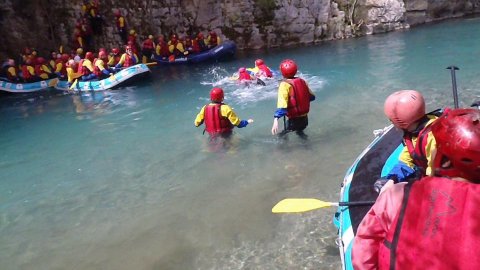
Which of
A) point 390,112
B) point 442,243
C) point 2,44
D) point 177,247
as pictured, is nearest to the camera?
point 442,243

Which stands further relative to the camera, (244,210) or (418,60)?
(418,60)

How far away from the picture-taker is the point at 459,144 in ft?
5.39

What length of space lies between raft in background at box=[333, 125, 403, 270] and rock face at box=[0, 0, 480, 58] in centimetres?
1719

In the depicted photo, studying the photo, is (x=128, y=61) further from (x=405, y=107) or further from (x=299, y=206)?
(x=405, y=107)

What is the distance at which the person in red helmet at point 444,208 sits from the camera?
1.65 metres

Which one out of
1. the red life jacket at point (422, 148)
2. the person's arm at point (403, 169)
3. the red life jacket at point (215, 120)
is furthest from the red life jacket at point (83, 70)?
the red life jacket at point (422, 148)

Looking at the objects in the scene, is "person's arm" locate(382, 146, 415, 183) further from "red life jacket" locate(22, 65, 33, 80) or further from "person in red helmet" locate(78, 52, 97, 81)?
"red life jacket" locate(22, 65, 33, 80)

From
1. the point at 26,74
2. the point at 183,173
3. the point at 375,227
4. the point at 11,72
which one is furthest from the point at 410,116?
the point at 11,72

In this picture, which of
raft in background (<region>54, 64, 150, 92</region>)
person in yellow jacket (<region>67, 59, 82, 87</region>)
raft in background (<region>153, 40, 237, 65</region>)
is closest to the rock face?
raft in background (<region>153, 40, 237, 65</region>)

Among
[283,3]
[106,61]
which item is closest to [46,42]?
[106,61]

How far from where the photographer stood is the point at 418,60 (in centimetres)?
1327

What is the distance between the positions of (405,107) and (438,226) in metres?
1.52

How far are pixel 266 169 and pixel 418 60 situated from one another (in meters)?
8.87

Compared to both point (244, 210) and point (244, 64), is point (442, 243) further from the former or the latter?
point (244, 64)
